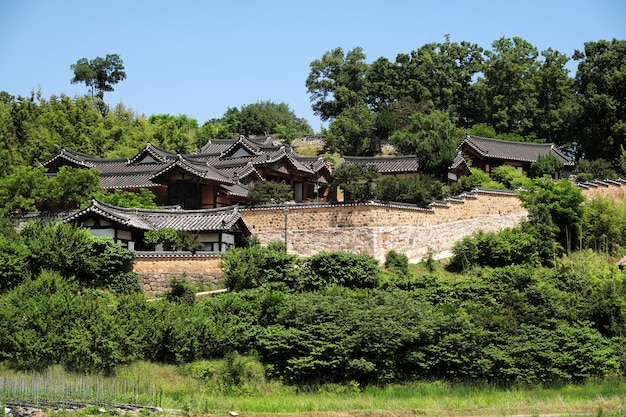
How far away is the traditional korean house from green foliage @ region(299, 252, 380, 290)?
407 centimetres

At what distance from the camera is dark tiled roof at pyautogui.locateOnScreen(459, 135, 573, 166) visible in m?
46.4

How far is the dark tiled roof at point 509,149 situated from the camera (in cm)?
4641

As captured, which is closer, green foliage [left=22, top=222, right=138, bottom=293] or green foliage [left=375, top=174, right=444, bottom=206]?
green foliage [left=22, top=222, right=138, bottom=293]

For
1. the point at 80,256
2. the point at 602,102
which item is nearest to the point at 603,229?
the point at 602,102

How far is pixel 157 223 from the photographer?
33.4 metres

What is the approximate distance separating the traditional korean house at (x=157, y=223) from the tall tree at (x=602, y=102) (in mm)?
22592

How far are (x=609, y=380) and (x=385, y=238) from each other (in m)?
10.8

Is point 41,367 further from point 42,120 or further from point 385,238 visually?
point 42,120

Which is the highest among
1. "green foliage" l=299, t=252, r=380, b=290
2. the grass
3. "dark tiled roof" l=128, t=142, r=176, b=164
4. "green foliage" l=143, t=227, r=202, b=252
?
"dark tiled roof" l=128, t=142, r=176, b=164

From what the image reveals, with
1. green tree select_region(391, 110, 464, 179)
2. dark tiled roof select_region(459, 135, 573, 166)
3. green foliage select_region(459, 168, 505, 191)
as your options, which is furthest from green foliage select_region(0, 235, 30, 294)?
dark tiled roof select_region(459, 135, 573, 166)

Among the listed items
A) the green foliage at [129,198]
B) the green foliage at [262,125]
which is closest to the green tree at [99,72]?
the green foliage at [262,125]

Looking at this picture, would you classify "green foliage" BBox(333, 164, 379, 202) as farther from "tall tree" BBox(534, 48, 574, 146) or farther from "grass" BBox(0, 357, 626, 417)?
"tall tree" BBox(534, 48, 574, 146)

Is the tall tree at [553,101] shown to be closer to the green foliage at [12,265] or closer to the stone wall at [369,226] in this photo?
the stone wall at [369,226]

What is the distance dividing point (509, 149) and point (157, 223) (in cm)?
2084
